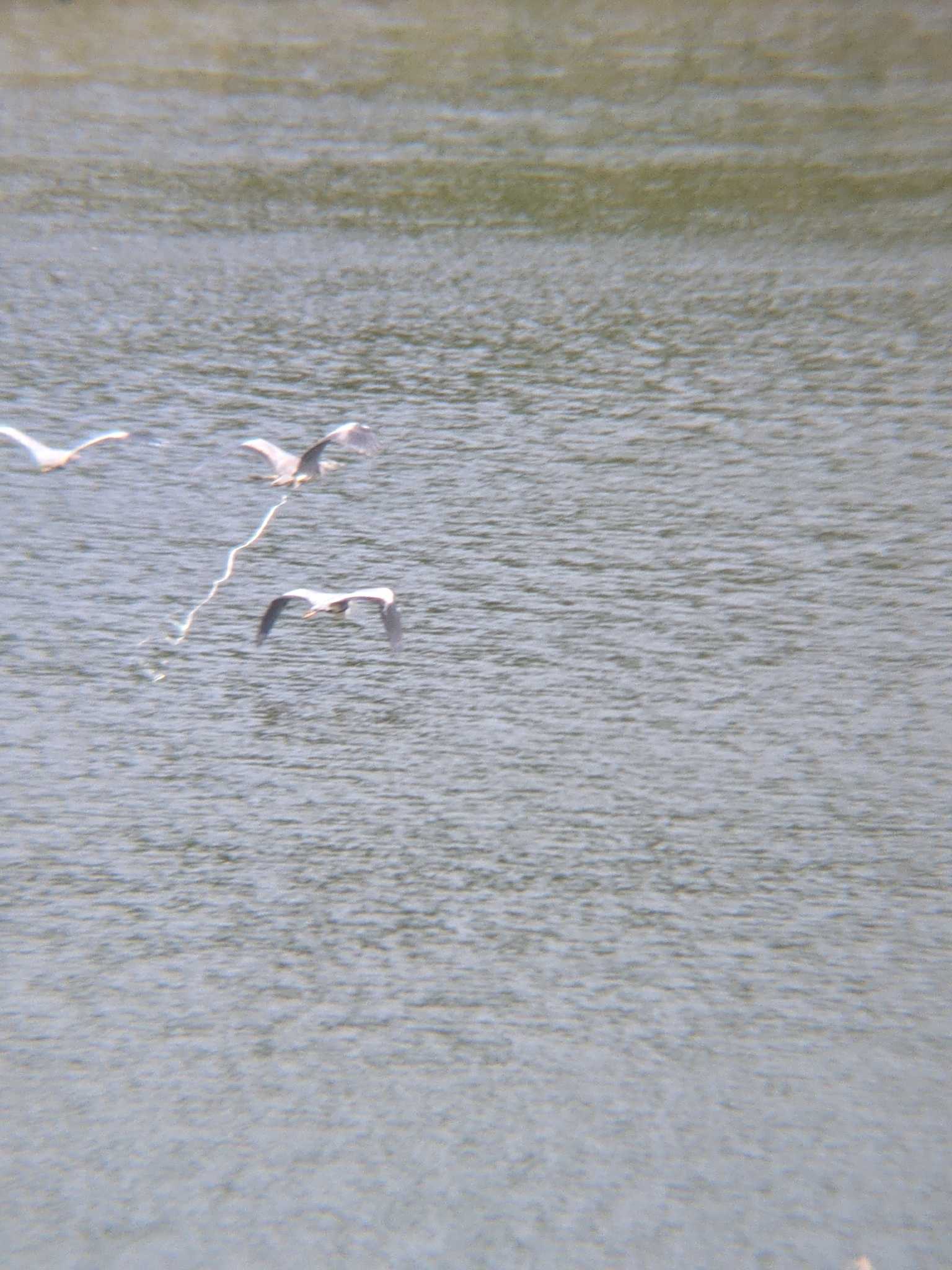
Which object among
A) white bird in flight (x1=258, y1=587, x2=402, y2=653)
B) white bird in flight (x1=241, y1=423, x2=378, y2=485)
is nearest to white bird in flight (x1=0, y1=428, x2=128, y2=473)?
white bird in flight (x1=241, y1=423, x2=378, y2=485)

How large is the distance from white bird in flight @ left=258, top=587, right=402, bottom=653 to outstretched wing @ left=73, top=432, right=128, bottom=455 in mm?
661

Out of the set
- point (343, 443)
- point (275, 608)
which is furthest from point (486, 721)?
point (343, 443)

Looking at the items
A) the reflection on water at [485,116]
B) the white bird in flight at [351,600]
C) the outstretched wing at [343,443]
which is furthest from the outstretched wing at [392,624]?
the reflection on water at [485,116]

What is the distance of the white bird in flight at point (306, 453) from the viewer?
2744mm

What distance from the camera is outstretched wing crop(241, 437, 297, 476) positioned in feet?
9.08

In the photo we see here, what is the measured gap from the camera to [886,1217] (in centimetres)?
140

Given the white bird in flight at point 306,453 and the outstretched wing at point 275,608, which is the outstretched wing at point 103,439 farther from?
the outstretched wing at point 275,608

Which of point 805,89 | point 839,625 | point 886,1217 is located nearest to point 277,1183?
point 886,1217

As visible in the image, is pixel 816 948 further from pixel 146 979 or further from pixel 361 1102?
pixel 146 979

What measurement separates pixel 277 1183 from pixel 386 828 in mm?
535

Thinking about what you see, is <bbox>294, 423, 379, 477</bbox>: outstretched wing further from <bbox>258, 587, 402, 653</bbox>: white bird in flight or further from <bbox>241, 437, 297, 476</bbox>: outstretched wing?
<bbox>258, 587, 402, 653</bbox>: white bird in flight

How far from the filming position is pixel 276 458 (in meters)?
2.77

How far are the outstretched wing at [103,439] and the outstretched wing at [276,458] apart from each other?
0.24 m

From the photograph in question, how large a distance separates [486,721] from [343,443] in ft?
2.86
